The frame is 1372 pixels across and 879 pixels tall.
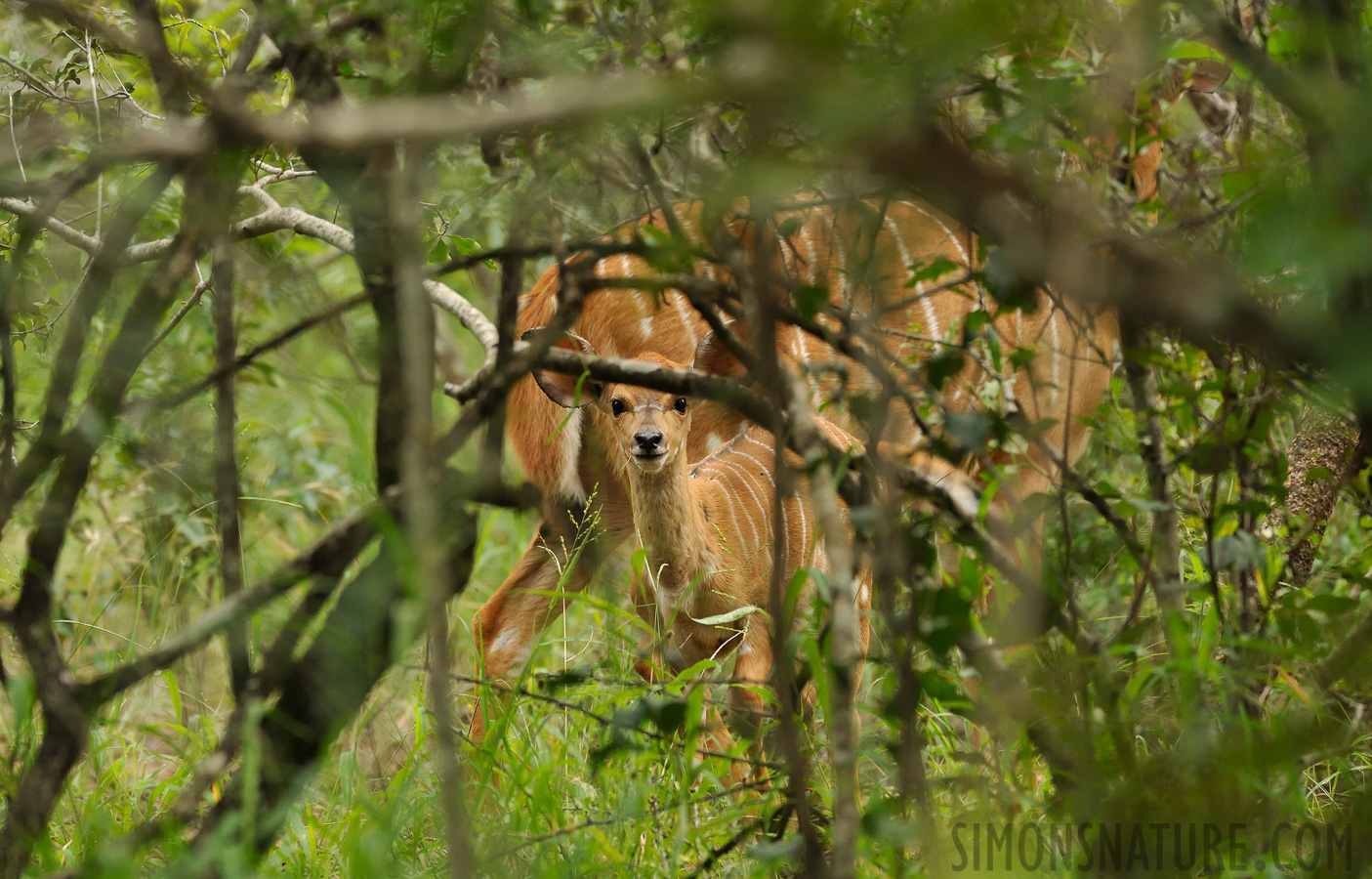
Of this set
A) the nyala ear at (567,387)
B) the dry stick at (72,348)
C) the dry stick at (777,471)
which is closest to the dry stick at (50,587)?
the dry stick at (72,348)

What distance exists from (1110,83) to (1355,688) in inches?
62.5

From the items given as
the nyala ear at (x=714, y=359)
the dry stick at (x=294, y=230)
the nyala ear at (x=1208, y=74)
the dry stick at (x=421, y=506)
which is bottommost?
the dry stick at (x=421, y=506)

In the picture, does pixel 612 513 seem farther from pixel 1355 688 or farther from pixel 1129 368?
pixel 1355 688

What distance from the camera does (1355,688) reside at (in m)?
2.38

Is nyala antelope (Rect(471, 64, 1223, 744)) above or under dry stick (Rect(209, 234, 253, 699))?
above

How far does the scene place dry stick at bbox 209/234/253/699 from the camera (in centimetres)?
164

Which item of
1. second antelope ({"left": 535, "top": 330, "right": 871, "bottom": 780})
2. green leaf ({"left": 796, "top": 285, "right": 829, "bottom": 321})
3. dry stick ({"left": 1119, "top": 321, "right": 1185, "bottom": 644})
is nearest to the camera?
green leaf ({"left": 796, "top": 285, "right": 829, "bottom": 321})

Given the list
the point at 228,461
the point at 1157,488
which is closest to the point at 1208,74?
the point at 1157,488

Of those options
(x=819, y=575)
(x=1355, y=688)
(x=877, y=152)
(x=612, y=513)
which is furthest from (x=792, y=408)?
(x=612, y=513)

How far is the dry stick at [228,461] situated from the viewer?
5.40 feet

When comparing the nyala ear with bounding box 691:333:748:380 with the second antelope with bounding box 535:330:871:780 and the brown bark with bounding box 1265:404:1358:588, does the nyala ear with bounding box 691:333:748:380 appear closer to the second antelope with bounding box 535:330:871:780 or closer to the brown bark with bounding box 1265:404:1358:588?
the second antelope with bounding box 535:330:871:780

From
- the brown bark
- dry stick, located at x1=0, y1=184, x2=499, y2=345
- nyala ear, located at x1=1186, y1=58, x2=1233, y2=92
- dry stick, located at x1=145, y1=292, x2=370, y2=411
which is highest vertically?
nyala ear, located at x1=1186, y1=58, x2=1233, y2=92

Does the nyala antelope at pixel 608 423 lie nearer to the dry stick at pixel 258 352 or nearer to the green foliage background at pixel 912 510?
the green foliage background at pixel 912 510

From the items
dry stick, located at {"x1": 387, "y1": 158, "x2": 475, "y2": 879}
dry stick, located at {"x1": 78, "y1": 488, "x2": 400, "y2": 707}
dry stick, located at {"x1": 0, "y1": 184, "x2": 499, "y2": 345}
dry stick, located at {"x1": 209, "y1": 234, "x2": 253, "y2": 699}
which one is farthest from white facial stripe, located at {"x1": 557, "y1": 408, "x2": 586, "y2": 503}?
dry stick, located at {"x1": 387, "y1": 158, "x2": 475, "y2": 879}
